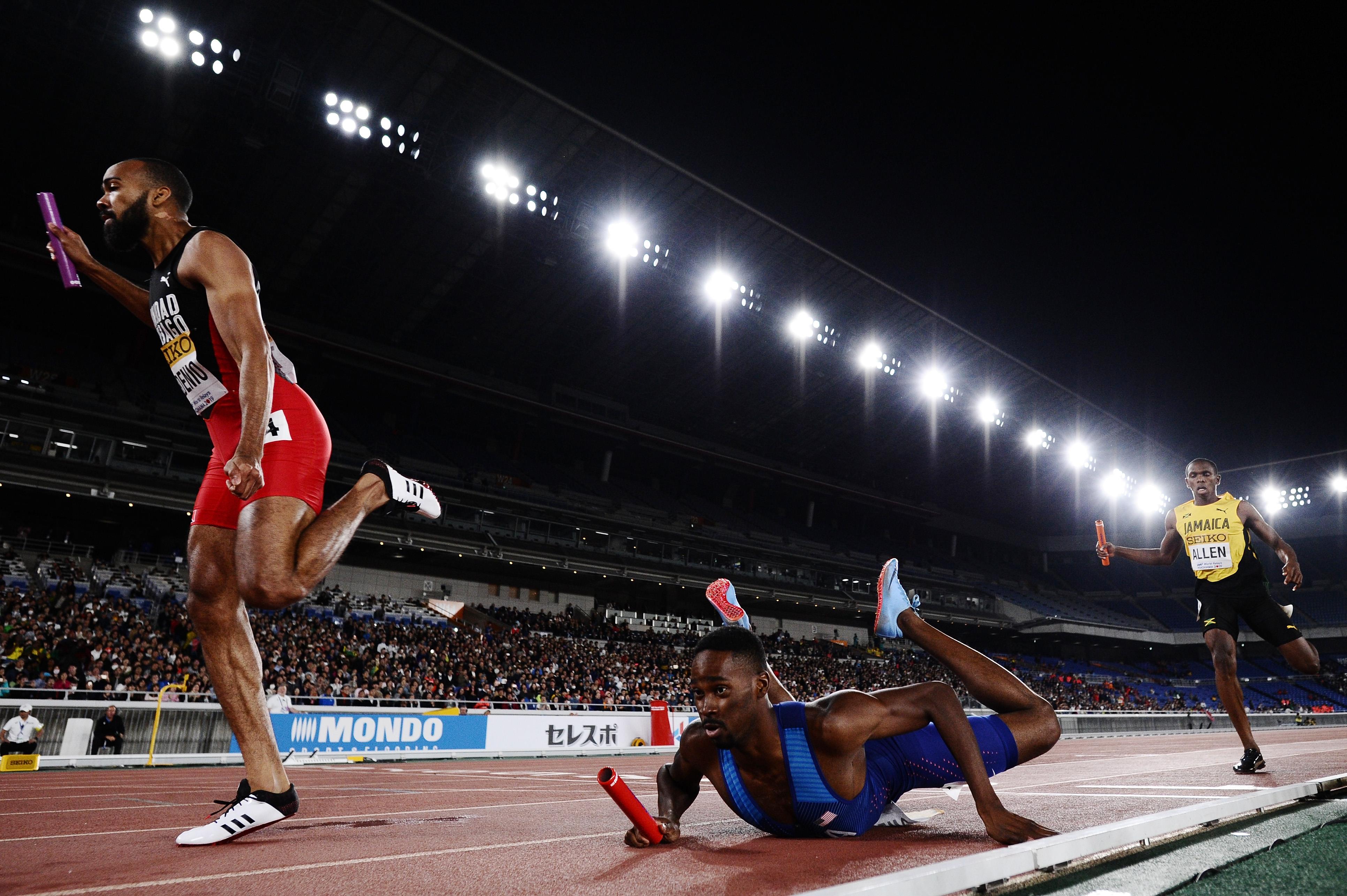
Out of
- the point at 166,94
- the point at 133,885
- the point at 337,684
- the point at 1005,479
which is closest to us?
the point at 133,885

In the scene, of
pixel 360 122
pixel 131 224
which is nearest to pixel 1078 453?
pixel 360 122

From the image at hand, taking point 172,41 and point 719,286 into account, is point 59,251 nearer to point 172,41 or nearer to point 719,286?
point 172,41

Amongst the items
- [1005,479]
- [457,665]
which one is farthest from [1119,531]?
[457,665]

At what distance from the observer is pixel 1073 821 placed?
9.83ft

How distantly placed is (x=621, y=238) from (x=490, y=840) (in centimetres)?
2375

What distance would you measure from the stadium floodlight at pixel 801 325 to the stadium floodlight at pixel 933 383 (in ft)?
23.9

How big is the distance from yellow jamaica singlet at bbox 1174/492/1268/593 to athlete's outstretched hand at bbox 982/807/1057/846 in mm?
4166

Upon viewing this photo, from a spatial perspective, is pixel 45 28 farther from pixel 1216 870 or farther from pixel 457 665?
pixel 1216 870

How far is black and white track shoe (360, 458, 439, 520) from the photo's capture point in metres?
2.84

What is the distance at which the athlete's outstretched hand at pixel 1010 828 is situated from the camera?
2408 millimetres

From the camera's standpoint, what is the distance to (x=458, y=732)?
44.7ft

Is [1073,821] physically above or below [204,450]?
below

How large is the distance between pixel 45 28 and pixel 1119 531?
55.7m

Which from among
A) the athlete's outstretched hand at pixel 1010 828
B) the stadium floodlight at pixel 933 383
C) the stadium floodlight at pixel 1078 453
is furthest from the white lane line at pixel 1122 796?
the stadium floodlight at pixel 1078 453
